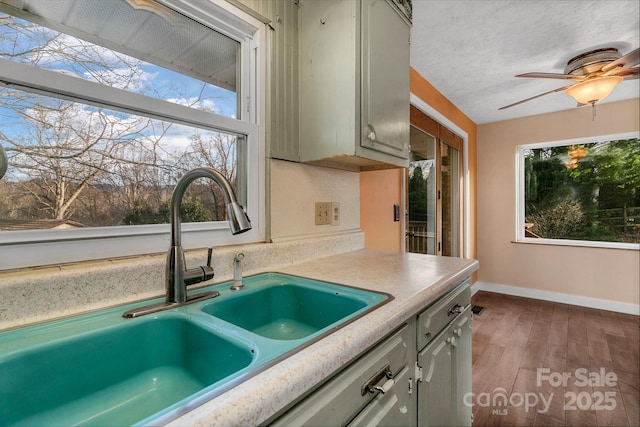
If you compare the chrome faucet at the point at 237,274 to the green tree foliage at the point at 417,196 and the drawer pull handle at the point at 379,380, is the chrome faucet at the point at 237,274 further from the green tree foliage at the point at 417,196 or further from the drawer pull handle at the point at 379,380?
the green tree foliage at the point at 417,196

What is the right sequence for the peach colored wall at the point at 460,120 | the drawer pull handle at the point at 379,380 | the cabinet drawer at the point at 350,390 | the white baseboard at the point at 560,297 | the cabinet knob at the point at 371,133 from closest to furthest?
the cabinet drawer at the point at 350,390 < the drawer pull handle at the point at 379,380 < the cabinet knob at the point at 371,133 < the peach colored wall at the point at 460,120 < the white baseboard at the point at 560,297

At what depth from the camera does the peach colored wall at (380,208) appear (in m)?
1.93

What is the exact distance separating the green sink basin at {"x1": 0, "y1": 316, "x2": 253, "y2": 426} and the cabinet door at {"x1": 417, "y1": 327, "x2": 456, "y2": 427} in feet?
2.11

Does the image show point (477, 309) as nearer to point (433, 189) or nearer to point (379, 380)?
point (433, 189)

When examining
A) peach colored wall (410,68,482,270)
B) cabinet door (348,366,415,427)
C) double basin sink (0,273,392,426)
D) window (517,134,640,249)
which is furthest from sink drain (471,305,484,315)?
double basin sink (0,273,392,426)

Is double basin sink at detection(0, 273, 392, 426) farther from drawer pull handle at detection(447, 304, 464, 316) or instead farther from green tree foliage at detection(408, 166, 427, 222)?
green tree foliage at detection(408, 166, 427, 222)

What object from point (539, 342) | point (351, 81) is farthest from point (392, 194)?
point (539, 342)

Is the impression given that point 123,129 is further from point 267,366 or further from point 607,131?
point 607,131

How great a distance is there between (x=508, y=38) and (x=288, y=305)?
236 cm

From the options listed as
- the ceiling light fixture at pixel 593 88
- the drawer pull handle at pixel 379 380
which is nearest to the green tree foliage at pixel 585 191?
the ceiling light fixture at pixel 593 88

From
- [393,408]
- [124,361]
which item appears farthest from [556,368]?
[124,361]

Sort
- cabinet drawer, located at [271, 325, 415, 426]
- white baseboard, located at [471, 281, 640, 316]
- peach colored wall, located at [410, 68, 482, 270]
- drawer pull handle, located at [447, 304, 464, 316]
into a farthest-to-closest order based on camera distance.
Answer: white baseboard, located at [471, 281, 640, 316], peach colored wall, located at [410, 68, 482, 270], drawer pull handle, located at [447, 304, 464, 316], cabinet drawer, located at [271, 325, 415, 426]

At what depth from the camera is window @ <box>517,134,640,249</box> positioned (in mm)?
3225

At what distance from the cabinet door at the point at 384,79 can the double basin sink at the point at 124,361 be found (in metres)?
0.78
